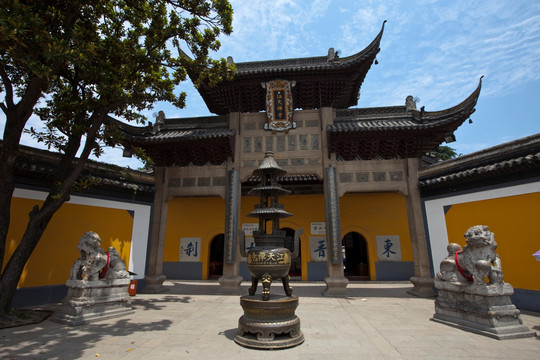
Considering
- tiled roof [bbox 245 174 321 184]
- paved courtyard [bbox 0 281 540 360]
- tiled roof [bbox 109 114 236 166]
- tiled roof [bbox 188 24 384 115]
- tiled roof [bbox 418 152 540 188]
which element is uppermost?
tiled roof [bbox 188 24 384 115]

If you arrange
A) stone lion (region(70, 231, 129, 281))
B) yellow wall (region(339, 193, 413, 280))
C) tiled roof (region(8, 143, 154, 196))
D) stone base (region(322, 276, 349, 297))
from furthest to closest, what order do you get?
yellow wall (region(339, 193, 413, 280)), stone base (region(322, 276, 349, 297)), tiled roof (region(8, 143, 154, 196)), stone lion (region(70, 231, 129, 281))

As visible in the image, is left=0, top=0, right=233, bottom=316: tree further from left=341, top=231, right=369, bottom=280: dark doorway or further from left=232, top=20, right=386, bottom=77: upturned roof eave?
left=341, top=231, right=369, bottom=280: dark doorway

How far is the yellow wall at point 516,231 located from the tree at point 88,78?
8.81 m

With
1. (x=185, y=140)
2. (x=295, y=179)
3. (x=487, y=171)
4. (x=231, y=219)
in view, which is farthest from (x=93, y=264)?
(x=487, y=171)

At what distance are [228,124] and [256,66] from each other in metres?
2.60

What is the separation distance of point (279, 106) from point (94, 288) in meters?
7.81

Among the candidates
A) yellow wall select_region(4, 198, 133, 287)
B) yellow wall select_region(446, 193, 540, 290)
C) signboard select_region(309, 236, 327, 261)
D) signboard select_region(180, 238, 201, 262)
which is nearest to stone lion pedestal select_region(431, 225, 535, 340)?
yellow wall select_region(446, 193, 540, 290)

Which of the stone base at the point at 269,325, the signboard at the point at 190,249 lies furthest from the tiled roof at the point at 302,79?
the stone base at the point at 269,325

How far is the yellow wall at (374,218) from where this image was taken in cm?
1287

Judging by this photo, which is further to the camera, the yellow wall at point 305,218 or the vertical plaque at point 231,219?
the yellow wall at point 305,218

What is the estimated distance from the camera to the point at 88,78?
6.46 meters

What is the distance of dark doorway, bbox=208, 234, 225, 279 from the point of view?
13.8 meters

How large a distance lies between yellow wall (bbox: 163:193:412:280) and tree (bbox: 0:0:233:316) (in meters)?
6.74

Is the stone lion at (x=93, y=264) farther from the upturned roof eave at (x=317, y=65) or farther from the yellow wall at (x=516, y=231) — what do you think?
the yellow wall at (x=516, y=231)
